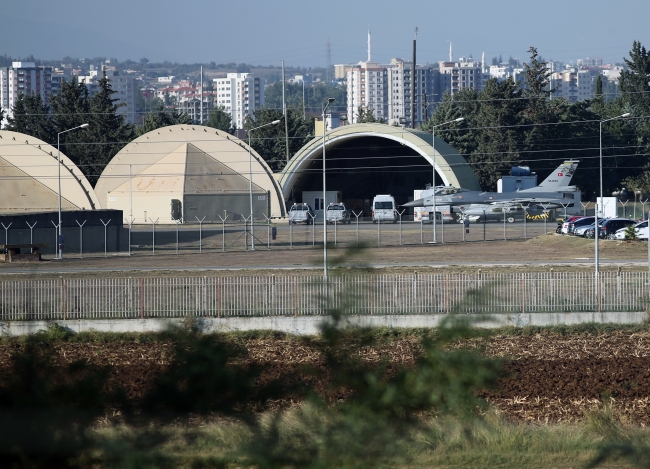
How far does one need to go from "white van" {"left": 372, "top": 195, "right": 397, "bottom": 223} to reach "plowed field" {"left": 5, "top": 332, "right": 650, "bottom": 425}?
41.6 m

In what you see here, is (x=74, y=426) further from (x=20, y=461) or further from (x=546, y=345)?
(x=546, y=345)

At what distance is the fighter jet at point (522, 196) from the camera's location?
61.4m

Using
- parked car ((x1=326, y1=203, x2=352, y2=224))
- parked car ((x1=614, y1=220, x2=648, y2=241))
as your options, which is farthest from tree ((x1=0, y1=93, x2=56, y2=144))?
parked car ((x1=614, y1=220, x2=648, y2=241))

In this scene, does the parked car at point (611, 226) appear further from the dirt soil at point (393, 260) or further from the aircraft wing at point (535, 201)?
the aircraft wing at point (535, 201)

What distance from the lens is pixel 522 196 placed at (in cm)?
6406

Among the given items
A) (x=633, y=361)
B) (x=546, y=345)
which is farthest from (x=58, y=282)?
(x=633, y=361)

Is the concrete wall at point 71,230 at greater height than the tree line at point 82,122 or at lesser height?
lesser

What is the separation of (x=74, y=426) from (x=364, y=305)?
7.02 ft

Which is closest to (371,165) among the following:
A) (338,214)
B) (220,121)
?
(338,214)

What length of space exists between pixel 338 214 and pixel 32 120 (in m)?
40.2

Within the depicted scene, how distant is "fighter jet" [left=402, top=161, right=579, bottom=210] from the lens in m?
61.4

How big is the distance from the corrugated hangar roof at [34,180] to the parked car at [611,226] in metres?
34.9

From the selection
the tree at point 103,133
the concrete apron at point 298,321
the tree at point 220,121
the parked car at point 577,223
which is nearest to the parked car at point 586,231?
the parked car at point 577,223

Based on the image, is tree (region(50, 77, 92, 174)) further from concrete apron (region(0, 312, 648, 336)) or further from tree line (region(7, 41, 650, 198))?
concrete apron (region(0, 312, 648, 336))
